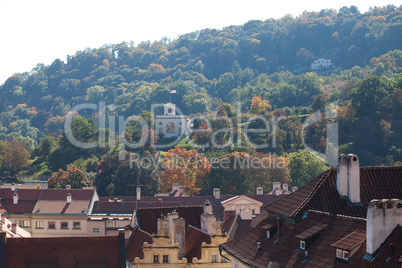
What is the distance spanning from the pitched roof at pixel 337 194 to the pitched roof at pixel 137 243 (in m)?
16.8

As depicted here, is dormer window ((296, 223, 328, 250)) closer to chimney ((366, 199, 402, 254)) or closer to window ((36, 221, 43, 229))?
chimney ((366, 199, 402, 254))

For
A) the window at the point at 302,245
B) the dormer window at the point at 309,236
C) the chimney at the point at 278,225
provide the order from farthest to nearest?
the chimney at the point at 278,225 < the window at the point at 302,245 < the dormer window at the point at 309,236

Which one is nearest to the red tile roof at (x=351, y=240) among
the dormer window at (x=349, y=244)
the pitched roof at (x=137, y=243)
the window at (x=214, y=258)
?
the dormer window at (x=349, y=244)

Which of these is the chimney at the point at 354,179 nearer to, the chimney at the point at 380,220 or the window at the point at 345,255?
the window at the point at 345,255

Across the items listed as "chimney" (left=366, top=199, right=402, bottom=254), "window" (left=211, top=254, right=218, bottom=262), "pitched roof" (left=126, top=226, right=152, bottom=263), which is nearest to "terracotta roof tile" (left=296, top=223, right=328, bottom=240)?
"chimney" (left=366, top=199, right=402, bottom=254)

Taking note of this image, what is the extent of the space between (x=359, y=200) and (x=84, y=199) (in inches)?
2621

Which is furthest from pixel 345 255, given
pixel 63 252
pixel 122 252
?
pixel 63 252

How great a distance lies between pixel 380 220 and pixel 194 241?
24978 millimetres

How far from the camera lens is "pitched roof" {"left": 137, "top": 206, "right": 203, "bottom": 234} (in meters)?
54.8

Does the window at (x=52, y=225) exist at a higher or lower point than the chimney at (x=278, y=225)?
lower

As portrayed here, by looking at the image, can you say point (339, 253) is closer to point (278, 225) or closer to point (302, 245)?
point (302, 245)

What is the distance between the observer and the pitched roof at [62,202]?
9382cm

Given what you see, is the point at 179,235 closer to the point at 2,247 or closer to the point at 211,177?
the point at 2,247

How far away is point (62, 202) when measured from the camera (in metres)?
95.8
